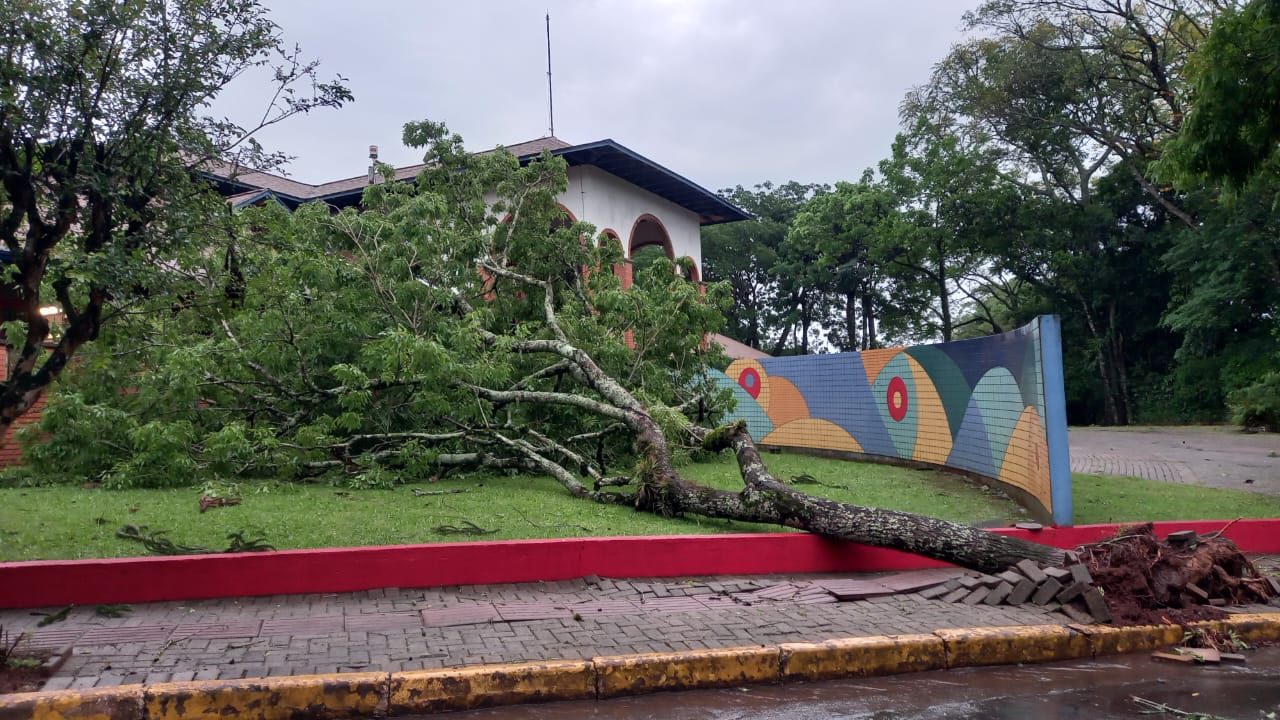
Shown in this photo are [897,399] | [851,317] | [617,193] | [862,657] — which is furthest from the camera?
[851,317]

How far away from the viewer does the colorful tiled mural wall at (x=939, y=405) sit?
309 inches

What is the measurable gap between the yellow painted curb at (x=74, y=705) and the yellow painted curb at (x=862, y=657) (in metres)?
3.23

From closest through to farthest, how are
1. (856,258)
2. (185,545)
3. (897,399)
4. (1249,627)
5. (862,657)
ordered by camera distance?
(862,657) → (1249,627) → (185,545) → (897,399) → (856,258)

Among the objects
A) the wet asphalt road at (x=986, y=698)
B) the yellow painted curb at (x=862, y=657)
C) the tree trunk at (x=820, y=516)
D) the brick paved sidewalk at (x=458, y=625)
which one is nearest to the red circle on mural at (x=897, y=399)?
the tree trunk at (x=820, y=516)

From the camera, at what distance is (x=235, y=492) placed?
318 inches

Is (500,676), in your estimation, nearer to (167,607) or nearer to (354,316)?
(167,607)

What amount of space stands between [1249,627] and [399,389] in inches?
340

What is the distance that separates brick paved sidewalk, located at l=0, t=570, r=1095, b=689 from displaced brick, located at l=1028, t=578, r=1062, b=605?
5.7 inches

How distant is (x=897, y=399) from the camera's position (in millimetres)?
13164

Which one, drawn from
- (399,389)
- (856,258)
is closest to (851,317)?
(856,258)

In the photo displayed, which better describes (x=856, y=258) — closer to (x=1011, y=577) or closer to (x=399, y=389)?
(x=399, y=389)

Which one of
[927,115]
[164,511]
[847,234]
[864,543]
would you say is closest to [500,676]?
[864,543]

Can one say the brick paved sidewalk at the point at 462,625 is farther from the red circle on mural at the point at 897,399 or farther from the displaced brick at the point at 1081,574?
the red circle on mural at the point at 897,399

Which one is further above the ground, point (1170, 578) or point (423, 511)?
point (423, 511)
